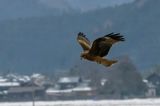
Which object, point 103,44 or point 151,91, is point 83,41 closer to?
point 103,44

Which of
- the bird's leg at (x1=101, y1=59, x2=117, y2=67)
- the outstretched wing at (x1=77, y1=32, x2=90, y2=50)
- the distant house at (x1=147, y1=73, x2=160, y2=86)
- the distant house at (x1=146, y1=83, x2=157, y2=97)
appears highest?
the distant house at (x1=147, y1=73, x2=160, y2=86)

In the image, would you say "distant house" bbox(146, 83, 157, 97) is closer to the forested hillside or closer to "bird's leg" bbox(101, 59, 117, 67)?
the forested hillside

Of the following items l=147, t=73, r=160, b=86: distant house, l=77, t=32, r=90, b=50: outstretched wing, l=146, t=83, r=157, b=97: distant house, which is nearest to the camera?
l=77, t=32, r=90, b=50: outstretched wing

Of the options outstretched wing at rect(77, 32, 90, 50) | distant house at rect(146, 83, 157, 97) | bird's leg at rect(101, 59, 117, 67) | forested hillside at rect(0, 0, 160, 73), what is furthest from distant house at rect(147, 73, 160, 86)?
bird's leg at rect(101, 59, 117, 67)

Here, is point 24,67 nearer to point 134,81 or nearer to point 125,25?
point 125,25

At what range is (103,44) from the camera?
13.2ft

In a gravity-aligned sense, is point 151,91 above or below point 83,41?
above

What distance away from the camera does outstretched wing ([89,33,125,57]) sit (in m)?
4.00

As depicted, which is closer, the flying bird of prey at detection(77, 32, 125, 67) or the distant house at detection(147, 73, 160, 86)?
the flying bird of prey at detection(77, 32, 125, 67)

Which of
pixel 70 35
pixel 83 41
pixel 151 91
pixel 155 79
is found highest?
pixel 70 35

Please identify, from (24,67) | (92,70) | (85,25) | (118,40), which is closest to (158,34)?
(85,25)

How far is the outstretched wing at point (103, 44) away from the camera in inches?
157

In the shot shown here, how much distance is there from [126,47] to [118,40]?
5110 inches

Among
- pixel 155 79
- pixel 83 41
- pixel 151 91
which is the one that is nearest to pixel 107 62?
pixel 83 41
